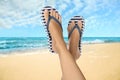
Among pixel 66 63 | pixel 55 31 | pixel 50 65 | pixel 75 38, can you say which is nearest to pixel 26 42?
pixel 50 65

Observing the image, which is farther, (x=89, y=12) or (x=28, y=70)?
(x=89, y=12)

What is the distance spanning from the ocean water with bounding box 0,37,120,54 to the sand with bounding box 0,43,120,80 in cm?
13

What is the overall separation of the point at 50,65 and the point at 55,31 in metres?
1.01

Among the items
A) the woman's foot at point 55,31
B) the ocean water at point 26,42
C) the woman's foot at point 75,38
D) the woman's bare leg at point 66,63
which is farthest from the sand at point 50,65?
the woman's bare leg at point 66,63

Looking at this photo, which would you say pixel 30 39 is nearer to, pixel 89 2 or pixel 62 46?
pixel 89 2

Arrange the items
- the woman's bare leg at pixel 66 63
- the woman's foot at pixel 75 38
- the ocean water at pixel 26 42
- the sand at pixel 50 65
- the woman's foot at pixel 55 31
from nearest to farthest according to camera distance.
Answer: the woman's bare leg at pixel 66 63
the woman's foot at pixel 55 31
the woman's foot at pixel 75 38
the sand at pixel 50 65
the ocean water at pixel 26 42

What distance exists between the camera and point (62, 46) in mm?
1426

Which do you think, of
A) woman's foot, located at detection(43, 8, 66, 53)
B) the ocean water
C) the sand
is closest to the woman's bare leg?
woman's foot, located at detection(43, 8, 66, 53)

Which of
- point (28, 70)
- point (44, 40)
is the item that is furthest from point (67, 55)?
point (44, 40)

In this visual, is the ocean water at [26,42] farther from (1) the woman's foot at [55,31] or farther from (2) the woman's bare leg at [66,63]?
(2) the woman's bare leg at [66,63]

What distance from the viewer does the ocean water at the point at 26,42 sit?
2.86 m

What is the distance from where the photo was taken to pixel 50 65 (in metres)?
2.58

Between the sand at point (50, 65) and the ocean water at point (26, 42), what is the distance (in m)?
0.13

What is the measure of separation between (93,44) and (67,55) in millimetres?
1959
